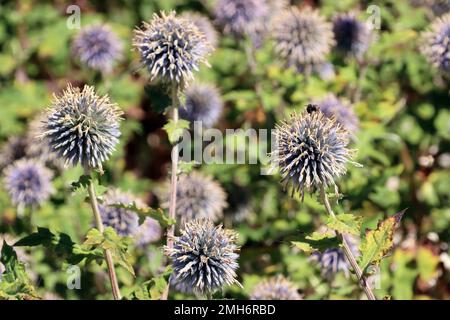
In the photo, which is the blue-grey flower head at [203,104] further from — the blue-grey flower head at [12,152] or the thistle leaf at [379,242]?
the thistle leaf at [379,242]

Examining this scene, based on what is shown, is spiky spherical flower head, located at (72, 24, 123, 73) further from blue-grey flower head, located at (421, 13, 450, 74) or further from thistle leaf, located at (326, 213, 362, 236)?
thistle leaf, located at (326, 213, 362, 236)

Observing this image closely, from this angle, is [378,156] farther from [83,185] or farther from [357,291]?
[83,185]

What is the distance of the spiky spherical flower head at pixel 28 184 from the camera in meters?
4.10

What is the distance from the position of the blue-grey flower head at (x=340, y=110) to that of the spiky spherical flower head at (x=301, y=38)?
375 millimetres

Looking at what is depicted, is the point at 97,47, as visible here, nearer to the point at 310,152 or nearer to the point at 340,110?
the point at 340,110

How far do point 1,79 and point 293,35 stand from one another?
2852 millimetres

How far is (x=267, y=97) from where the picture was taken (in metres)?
4.38

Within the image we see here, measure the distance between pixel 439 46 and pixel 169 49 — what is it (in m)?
1.85

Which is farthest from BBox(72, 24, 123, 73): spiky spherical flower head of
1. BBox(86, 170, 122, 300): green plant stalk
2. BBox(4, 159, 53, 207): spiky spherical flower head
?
→ BBox(86, 170, 122, 300): green plant stalk

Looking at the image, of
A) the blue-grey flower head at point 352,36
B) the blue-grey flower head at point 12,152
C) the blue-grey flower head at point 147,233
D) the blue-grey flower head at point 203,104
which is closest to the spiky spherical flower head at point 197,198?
the blue-grey flower head at point 147,233

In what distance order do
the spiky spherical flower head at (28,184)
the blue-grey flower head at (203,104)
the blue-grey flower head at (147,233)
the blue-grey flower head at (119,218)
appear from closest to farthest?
the blue-grey flower head at (119,218) → the blue-grey flower head at (147,233) → the spiky spherical flower head at (28,184) → the blue-grey flower head at (203,104)

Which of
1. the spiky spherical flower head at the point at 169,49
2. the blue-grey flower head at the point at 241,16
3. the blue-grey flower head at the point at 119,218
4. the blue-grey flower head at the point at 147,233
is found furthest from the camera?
the blue-grey flower head at the point at 241,16

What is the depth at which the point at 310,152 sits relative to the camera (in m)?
2.69
